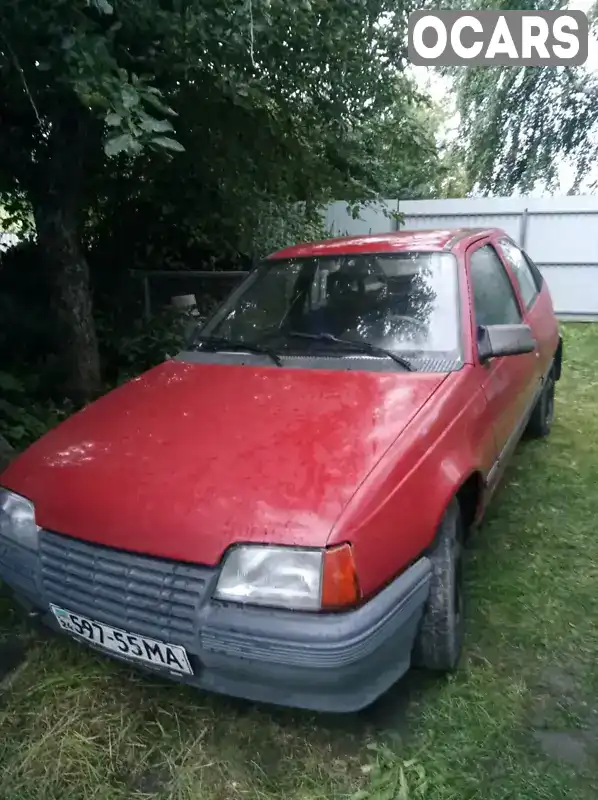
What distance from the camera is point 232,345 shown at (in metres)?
2.96

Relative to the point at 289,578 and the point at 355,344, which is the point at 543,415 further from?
the point at 289,578

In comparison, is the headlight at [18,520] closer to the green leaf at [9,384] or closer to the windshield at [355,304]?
the windshield at [355,304]

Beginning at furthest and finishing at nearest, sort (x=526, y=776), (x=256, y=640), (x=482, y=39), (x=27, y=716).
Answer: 1. (x=482, y=39)
2. (x=27, y=716)
3. (x=526, y=776)
4. (x=256, y=640)

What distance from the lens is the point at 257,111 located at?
4.51m

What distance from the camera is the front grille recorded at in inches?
68.0

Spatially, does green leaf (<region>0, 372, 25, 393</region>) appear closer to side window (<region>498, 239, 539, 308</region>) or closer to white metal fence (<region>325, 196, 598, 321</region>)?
side window (<region>498, 239, 539, 308</region>)

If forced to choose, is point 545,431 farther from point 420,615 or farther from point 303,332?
point 420,615

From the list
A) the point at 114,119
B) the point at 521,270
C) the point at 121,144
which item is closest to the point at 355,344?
the point at 121,144

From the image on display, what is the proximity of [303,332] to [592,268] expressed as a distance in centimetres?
800

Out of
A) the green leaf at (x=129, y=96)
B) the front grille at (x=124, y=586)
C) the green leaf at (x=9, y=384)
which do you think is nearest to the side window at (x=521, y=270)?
the green leaf at (x=129, y=96)

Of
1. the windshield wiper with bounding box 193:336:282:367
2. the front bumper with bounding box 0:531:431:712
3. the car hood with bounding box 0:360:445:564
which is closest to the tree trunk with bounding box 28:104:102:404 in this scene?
the windshield wiper with bounding box 193:336:282:367

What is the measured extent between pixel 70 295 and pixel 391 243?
9.25 feet

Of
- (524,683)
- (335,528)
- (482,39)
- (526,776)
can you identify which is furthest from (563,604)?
(482,39)

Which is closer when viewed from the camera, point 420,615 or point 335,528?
point 335,528
